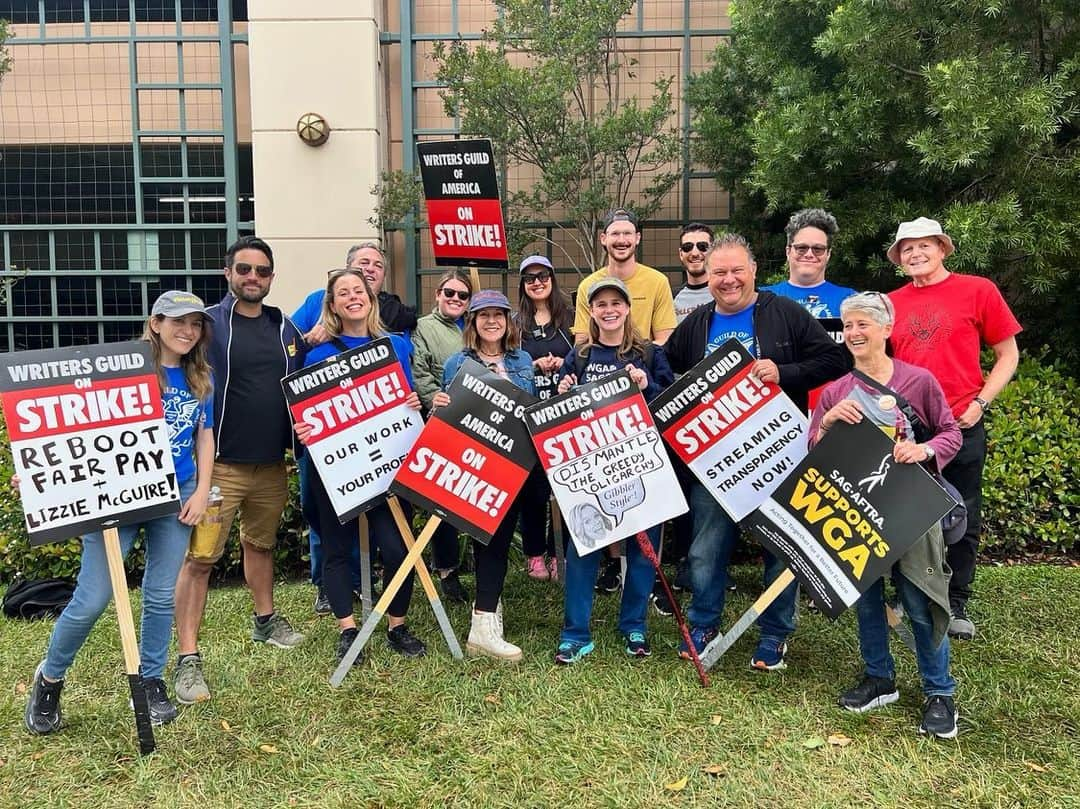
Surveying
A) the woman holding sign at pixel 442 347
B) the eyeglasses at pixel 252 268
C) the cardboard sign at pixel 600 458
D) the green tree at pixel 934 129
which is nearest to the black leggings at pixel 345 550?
the woman holding sign at pixel 442 347

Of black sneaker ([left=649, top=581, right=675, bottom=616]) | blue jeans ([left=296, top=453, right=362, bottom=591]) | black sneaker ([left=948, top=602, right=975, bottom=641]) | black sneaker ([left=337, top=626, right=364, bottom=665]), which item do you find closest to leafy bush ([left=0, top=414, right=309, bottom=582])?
blue jeans ([left=296, top=453, right=362, bottom=591])

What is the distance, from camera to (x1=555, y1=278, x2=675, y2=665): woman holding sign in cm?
414

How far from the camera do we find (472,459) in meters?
4.08

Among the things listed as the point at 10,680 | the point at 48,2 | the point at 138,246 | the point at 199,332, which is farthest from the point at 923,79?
the point at 48,2

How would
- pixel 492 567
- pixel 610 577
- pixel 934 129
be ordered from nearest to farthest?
pixel 492 567 → pixel 610 577 → pixel 934 129

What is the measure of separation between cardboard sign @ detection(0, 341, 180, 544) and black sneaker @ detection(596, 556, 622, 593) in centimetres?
281

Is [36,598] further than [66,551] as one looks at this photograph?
No

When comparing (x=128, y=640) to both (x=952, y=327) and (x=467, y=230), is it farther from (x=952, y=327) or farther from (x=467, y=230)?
(x=952, y=327)

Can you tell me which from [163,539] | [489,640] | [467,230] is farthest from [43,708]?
[467,230]

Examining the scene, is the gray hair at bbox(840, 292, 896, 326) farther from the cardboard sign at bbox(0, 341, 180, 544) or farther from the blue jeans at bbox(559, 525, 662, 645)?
the cardboard sign at bbox(0, 341, 180, 544)

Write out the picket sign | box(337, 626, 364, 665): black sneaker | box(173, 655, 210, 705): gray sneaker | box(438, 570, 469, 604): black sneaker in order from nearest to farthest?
the picket sign < box(173, 655, 210, 705): gray sneaker < box(337, 626, 364, 665): black sneaker < box(438, 570, 469, 604): black sneaker

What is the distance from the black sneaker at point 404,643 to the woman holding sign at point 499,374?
258 mm

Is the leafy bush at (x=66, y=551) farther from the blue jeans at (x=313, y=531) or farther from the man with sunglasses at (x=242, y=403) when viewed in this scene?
the man with sunglasses at (x=242, y=403)

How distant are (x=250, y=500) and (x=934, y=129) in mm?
5437
